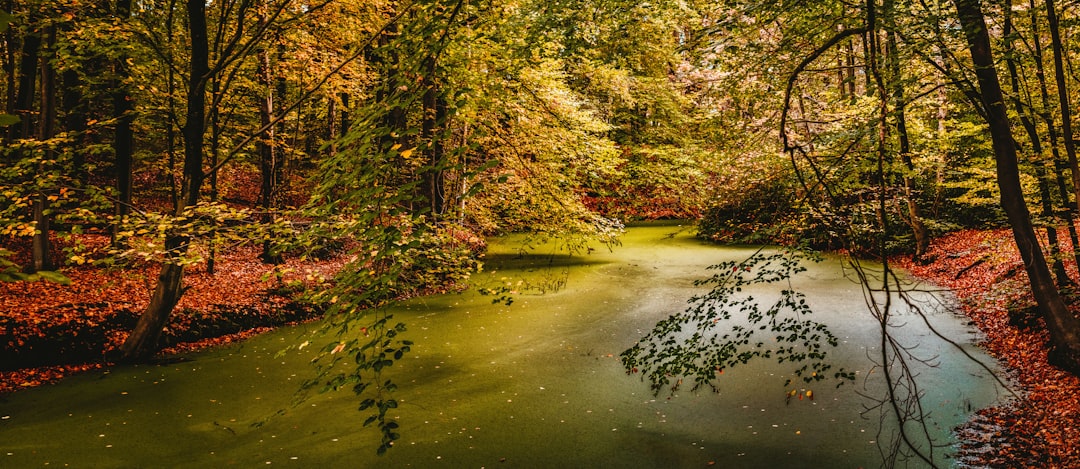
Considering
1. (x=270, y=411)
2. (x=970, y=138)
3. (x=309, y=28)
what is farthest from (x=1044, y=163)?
(x=309, y=28)

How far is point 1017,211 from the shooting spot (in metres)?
4.21

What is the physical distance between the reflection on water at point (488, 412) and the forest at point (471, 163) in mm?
388

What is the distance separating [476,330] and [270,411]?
2902mm

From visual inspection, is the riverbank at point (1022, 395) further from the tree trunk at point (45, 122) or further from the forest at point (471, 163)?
the tree trunk at point (45, 122)

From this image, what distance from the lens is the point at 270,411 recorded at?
465 centimetres

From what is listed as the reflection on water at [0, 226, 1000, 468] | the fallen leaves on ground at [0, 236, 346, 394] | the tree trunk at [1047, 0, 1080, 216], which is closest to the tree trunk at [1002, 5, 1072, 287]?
the tree trunk at [1047, 0, 1080, 216]

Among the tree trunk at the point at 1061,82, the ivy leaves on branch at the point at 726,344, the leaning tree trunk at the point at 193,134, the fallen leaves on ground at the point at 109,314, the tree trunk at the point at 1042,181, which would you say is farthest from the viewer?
the fallen leaves on ground at the point at 109,314

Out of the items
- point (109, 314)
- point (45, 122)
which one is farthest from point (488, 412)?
point (45, 122)

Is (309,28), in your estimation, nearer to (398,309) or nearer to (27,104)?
(27,104)

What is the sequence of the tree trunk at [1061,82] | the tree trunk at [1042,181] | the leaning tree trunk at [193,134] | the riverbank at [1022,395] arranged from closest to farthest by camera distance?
the riverbank at [1022,395] → the tree trunk at [1061,82] → the leaning tree trunk at [193,134] → the tree trunk at [1042,181]

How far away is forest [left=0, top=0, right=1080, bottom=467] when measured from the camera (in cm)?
233

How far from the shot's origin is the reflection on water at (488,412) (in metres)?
3.88

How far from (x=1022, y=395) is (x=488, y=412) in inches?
167

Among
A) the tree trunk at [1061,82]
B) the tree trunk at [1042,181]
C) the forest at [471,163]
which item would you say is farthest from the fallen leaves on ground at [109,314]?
the tree trunk at [1042,181]
